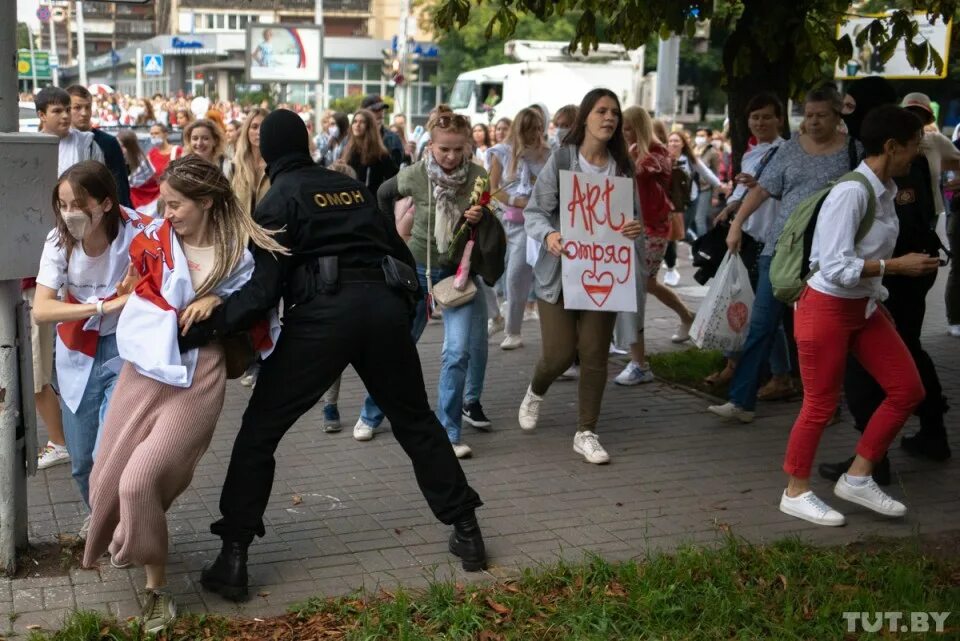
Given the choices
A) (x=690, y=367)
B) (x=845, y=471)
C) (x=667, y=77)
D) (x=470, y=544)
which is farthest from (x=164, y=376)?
(x=667, y=77)

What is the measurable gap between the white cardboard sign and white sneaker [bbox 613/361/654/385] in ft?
6.72

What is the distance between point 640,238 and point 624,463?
1.28m

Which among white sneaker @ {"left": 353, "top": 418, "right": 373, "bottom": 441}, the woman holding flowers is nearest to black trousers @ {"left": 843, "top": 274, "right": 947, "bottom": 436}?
the woman holding flowers

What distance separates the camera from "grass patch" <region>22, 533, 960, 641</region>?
4.42 m

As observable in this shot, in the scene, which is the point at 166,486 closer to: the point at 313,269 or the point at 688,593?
the point at 313,269

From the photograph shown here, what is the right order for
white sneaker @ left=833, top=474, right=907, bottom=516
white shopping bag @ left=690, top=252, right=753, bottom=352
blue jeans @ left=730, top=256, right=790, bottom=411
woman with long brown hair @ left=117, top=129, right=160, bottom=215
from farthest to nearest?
woman with long brown hair @ left=117, top=129, right=160, bottom=215, white shopping bag @ left=690, top=252, right=753, bottom=352, blue jeans @ left=730, top=256, right=790, bottom=411, white sneaker @ left=833, top=474, right=907, bottom=516

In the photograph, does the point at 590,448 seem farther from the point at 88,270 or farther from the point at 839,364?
the point at 88,270

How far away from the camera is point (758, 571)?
497cm

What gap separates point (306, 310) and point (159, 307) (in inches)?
23.4

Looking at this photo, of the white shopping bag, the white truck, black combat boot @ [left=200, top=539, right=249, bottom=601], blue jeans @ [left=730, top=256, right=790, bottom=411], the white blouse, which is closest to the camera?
black combat boot @ [left=200, top=539, right=249, bottom=601]

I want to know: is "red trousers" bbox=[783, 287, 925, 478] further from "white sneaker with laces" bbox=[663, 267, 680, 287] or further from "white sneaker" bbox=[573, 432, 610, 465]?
"white sneaker with laces" bbox=[663, 267, 680, 287]

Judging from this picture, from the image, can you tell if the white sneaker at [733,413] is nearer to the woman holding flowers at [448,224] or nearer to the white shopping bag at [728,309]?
the white shopping bag at [728,309]

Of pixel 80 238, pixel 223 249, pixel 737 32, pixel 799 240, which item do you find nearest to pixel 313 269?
pixel 223 249

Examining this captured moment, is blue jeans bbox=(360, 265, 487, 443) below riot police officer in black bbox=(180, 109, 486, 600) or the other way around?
below
